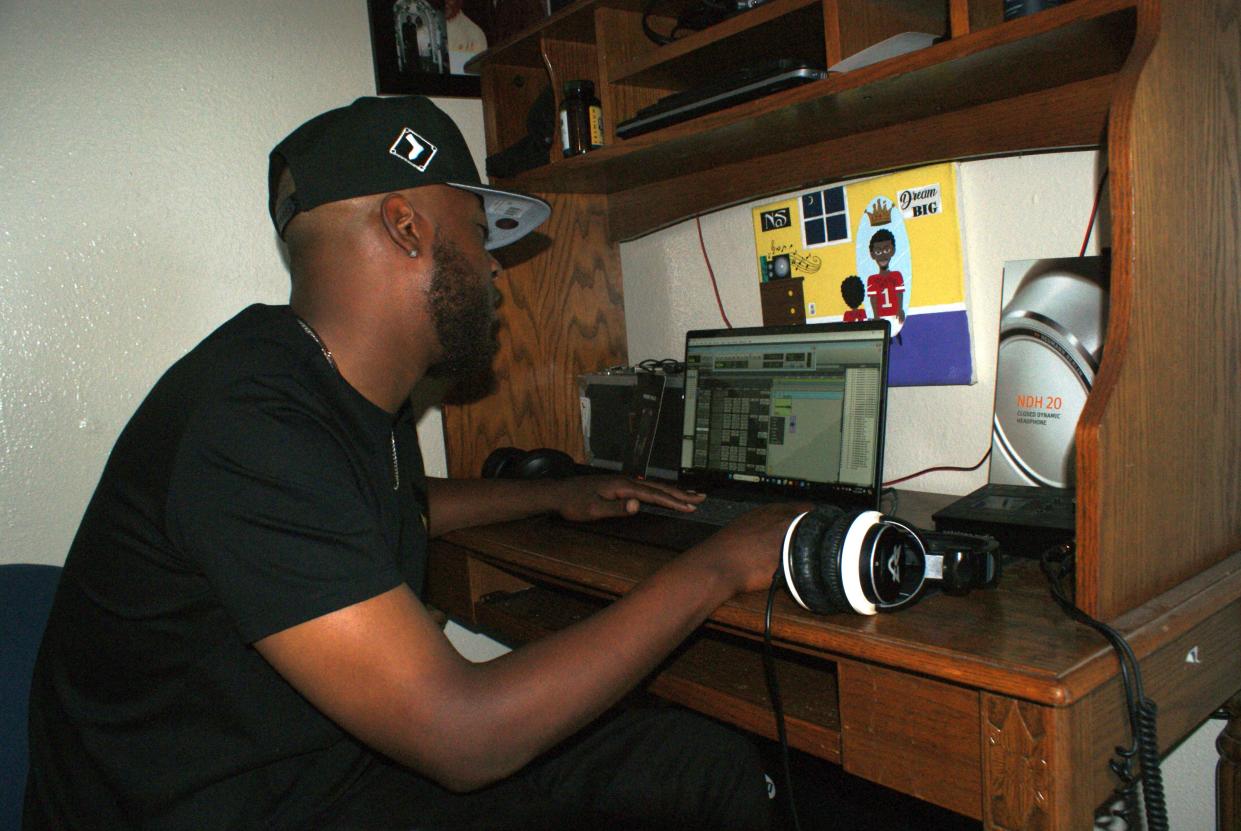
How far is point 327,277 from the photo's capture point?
1128mm

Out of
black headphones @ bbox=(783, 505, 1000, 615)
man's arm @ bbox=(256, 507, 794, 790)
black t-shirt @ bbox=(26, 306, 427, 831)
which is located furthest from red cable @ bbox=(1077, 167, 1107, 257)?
black t-shirt @ bbox=(26, 306, 427, 831)

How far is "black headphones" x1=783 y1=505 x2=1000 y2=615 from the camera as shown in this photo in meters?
0.95

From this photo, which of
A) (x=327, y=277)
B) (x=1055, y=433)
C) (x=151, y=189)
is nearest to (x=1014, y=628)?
(x=1055, y=433)

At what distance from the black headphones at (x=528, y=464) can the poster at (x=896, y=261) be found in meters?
0.58

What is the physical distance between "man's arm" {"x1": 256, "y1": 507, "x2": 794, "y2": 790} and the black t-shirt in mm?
37

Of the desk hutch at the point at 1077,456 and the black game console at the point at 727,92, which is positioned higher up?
the black game console at the point at 727,92

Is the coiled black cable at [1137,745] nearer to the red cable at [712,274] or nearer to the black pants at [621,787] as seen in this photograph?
the black pants at [621,787]

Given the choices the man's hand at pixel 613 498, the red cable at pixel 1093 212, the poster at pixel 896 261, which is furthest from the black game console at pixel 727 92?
the man's hand at pixel 613 498

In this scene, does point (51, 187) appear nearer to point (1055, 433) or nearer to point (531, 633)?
point (531, 633)

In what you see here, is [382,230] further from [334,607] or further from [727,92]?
[727,92]

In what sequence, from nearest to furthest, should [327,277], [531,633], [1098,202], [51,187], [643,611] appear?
[643,611] < [327,277] < [1098,202] < [531,633] < [51,187]

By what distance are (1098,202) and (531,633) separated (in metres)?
1.14

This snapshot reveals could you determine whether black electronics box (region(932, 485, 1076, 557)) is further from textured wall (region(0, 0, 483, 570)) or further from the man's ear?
textured wall (region(0, 0, 483, 570))

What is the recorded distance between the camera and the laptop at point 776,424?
1.39 meters
